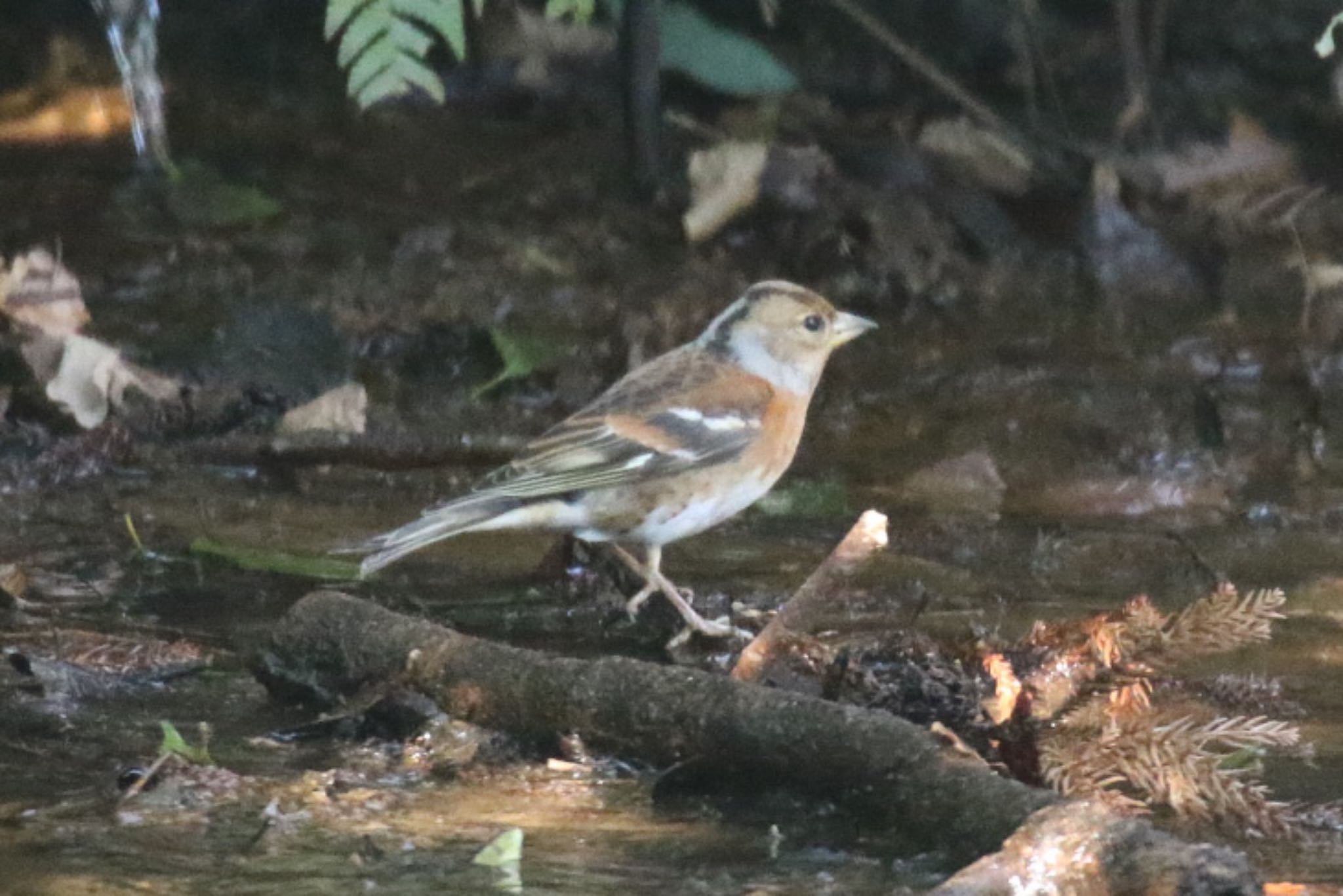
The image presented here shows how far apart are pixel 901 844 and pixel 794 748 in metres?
0.27

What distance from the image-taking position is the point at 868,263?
885cm

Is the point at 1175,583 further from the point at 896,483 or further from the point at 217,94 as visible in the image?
the point at 217,94

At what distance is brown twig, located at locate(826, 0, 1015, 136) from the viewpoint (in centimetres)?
931

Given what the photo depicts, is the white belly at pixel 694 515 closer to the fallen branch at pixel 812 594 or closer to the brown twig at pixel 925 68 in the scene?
the fallen branch at pixel 812 594

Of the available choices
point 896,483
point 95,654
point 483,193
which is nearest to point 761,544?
point 896,483

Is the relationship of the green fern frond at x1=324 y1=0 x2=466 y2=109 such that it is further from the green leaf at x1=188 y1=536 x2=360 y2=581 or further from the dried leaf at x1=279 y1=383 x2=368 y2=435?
the green leaf at x1=188 y1=536 x2=360 y2=581

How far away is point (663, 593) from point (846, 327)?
5.00ft

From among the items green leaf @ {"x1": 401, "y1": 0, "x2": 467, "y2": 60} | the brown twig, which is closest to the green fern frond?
green leaf @ {"x1": 401, "y1": 0, "x2": 467, "y2": 60}

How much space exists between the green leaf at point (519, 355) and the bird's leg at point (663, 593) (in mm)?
1684

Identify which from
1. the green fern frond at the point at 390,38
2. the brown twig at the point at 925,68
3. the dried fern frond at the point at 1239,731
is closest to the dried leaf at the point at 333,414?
the green fern frond at the point at 390,38

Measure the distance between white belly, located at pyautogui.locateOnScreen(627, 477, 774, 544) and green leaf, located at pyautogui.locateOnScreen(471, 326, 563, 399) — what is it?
1.64m

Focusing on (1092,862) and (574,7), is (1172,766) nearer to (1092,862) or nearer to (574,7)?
(1092,862)

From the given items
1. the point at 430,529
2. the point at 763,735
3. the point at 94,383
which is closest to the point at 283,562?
the point at 430,529

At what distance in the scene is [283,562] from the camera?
18.9ft
